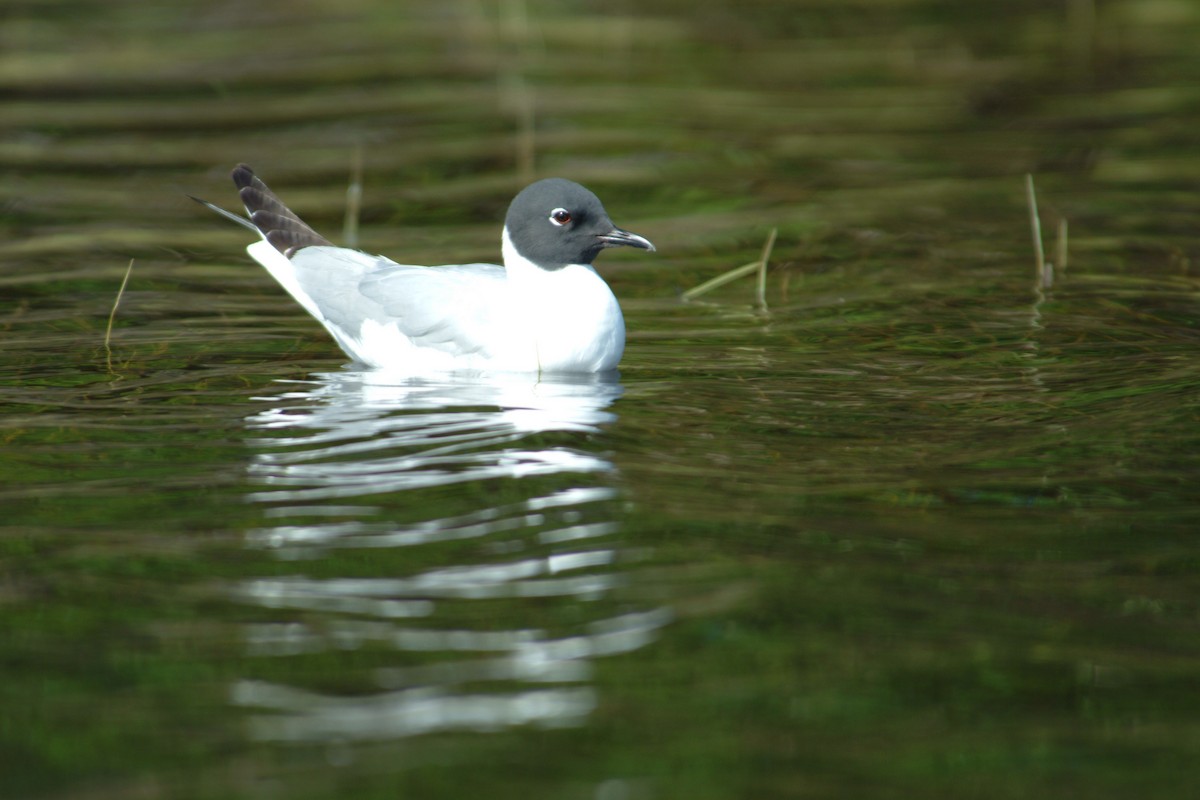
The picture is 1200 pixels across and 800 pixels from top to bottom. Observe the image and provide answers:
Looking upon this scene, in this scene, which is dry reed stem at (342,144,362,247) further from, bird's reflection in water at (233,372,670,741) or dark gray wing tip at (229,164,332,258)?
bird's reflection in water at (233,372,670,741)

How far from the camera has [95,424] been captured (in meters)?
7.08

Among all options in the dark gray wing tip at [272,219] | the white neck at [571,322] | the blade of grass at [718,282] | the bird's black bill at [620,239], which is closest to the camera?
the white neck at [571,322]

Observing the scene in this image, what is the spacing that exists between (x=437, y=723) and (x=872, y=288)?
236 inches

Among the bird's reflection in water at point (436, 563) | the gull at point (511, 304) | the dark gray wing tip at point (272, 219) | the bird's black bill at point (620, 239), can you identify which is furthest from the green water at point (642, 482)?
the bird's black bill at point (620, 239)

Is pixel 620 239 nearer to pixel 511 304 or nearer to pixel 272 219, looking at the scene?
pixel 511 304

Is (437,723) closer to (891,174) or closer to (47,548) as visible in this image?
(47,548)

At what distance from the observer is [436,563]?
17.6 feet

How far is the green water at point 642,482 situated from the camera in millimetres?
4305

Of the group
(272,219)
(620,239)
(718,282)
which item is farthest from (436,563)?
(718,282)

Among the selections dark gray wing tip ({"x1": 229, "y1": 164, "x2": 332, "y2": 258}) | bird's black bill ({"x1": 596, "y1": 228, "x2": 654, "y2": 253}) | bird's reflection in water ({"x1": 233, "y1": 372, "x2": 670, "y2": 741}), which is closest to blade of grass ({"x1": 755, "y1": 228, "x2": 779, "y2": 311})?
bird's black bill ({"x1": 596, "y1": 228, "x2": 654, "y2": 253})

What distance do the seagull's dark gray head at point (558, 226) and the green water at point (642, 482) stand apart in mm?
719

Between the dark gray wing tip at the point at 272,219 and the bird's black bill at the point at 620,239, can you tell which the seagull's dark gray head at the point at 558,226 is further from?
the dark gray wing tip at the point at 272,219

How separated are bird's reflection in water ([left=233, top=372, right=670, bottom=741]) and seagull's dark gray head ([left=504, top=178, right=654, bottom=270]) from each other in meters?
0.86

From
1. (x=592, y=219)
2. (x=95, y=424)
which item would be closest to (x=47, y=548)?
(x=95, y=424)
